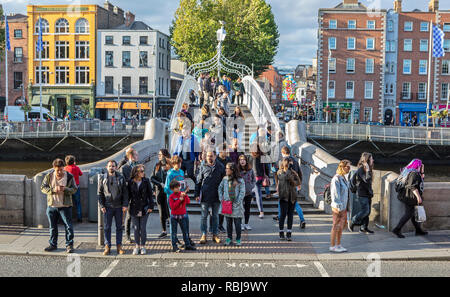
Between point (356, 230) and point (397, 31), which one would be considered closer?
point (356, 230)

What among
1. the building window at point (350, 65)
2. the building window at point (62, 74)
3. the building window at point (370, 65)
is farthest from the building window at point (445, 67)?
the building window at point (62, 74)

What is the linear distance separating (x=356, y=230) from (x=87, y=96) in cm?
5306

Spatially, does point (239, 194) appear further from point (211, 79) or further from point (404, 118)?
point (404, 118)

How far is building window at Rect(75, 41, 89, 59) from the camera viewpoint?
2406 inches

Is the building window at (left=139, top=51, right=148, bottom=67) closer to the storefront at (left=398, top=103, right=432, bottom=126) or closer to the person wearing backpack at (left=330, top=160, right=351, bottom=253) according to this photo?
the storefront at (left=398, top=103, right=432, bottom=126)

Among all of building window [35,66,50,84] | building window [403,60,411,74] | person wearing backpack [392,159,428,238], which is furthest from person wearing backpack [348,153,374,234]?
building window [35,66,50,84]

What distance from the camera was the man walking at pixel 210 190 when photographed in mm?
10367

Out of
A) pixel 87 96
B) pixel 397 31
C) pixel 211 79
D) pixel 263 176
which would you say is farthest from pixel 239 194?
pixel 397 31

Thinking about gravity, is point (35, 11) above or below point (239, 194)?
above

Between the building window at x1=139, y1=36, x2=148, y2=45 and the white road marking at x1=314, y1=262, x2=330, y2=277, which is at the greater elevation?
the building window at x1=139, y1=36, x2=148, y2=45

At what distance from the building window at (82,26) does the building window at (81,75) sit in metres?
4.18

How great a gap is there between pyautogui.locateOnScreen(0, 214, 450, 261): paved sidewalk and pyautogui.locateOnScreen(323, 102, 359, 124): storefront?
51268 mm
